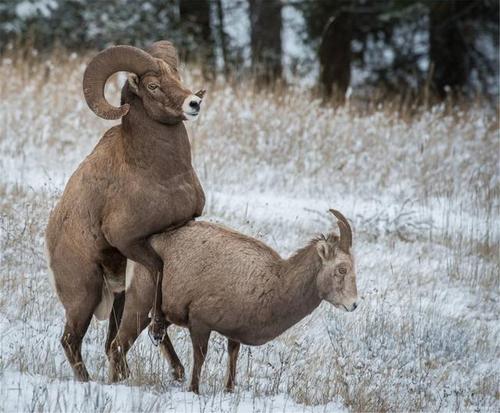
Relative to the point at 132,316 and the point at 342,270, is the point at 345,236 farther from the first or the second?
the point at 132,316

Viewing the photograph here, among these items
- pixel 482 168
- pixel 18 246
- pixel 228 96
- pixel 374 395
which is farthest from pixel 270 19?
pixel 374 395

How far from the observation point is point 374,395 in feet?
22.4

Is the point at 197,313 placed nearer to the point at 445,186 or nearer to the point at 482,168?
the point at 445,186

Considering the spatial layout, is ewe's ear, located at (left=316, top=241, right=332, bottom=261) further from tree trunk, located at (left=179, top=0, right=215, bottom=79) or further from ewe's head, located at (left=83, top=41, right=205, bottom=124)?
tree trunk, located at (left=179, top=0, right=215, bottom=79)

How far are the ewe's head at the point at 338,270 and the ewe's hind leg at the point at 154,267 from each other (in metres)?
1.01

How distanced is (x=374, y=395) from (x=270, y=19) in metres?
13.0

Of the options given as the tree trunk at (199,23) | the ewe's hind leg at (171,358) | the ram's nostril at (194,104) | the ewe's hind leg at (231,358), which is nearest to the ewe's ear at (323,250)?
the ewe's hind leg at (231,358)

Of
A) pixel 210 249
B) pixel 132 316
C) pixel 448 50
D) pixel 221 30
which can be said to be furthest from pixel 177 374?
pixel 448 50

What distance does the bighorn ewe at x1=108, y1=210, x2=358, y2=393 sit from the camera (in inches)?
233

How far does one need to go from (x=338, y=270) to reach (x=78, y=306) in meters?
1.72

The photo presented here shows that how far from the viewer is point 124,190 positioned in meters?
6.11

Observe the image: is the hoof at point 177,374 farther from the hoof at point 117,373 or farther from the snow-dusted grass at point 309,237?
the hoof at point 117,373

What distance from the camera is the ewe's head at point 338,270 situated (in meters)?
5.85

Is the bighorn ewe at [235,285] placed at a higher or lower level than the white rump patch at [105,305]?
higher
